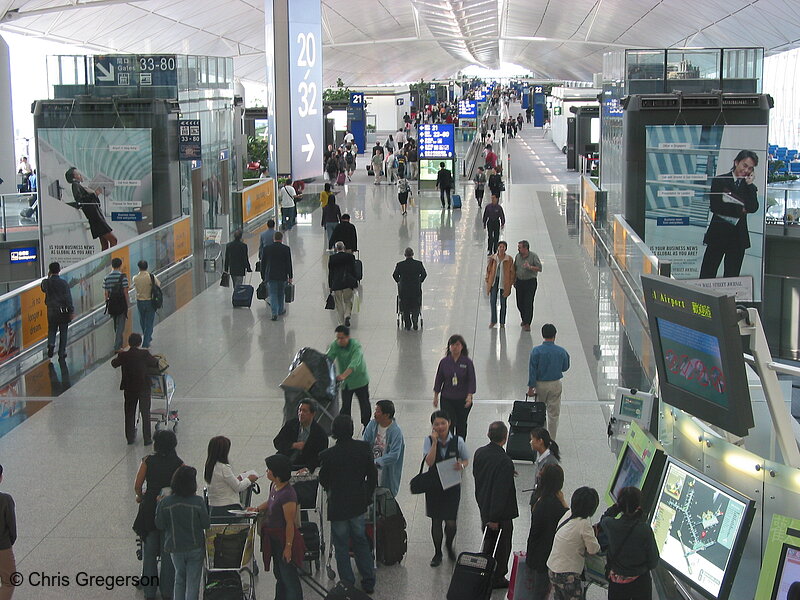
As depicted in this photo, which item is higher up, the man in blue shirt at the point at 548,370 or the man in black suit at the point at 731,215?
the man in black suit at the point at 731,215

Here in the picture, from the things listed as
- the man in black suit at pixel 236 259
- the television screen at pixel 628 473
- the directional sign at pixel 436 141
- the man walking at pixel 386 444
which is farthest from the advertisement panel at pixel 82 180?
the television screen at pixel 628 473

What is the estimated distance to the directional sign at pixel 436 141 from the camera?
3525 cm

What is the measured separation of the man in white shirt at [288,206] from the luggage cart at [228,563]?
66.0ft

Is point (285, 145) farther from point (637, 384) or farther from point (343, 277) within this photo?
point (637, 384)

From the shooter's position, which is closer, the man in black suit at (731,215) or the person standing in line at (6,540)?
the person standing in line at (6,540)

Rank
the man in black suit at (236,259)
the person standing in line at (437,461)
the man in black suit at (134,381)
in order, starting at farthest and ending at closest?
1. the man in black suit at (236,259)
2. the man in black suit at (134,381)
3. the person standing in line at (437,461)

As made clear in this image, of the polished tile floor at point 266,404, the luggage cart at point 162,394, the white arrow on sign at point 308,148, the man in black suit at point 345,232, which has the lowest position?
the polished tile floor at point 266,404

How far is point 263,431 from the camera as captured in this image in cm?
1107

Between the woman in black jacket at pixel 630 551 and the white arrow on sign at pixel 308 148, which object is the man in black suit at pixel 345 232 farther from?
the woman in black jacket at pixel 630 551

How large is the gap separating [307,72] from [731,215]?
9.22 m

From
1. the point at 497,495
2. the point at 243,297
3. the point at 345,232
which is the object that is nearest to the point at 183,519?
the point at 497,495

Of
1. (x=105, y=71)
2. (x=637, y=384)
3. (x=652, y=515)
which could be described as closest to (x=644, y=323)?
(x=637, y=384)

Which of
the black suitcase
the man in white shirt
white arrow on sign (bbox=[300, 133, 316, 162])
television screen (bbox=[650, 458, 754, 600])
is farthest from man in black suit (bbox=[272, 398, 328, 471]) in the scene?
the man in white shirt

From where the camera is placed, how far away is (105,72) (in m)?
22.3
